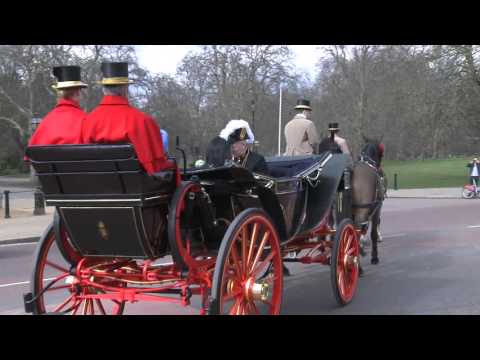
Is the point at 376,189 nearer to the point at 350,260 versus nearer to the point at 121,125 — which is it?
the point at 350,260

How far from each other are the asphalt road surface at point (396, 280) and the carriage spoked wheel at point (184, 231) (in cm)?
174

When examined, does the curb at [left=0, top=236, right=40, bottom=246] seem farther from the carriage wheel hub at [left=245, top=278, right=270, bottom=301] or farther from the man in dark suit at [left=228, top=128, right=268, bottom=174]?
the carriage wheel hub at [left=245, top=278, right=270, bottom=301]

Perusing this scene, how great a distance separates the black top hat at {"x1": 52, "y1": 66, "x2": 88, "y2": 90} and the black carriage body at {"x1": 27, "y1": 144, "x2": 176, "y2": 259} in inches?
22.1

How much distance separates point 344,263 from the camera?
6086 mm

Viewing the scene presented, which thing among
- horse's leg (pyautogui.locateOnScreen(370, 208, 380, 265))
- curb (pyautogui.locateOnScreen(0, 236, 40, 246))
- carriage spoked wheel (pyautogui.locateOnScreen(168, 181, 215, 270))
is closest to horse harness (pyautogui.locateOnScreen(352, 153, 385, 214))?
horse's leg (pyautogui.locateOnScreen(370, 208, 380, 265))

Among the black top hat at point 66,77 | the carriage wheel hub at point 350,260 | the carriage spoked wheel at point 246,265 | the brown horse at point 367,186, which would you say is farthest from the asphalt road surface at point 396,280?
the black top hat at point 66,77

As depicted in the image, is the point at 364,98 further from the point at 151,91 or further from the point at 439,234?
the point at 439,234

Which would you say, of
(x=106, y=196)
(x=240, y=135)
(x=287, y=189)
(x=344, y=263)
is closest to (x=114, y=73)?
(x=106, y=196)

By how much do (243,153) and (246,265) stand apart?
52.8 inches

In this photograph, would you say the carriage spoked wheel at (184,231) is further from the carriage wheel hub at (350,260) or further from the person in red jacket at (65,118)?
the carriage wheel hub at (350,260)

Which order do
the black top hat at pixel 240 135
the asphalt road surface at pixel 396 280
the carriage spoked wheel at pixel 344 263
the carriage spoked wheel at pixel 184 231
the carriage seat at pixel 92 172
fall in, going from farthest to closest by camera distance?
the asphalt road surface at pixel 396 280
the carriage spoked wheel at pixel 344 263
the black top hat at pixel 240 135
the carriage spoked wheel at pixel 184 231
the carriage seat at pixel 92 172

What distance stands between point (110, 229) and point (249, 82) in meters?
38.0

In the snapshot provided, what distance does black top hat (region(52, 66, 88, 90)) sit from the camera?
4152 mm

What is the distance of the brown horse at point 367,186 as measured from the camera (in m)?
7.92
